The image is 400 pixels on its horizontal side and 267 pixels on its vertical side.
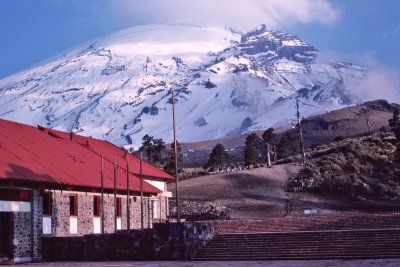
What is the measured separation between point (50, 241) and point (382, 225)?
1383 centimetres

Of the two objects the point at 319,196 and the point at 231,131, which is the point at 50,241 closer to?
the point at 319,196

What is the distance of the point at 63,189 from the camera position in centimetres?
2730

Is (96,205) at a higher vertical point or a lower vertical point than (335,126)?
lower

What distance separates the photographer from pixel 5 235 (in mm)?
24203

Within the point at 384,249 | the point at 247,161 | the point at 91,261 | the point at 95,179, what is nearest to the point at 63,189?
the point at 95,179

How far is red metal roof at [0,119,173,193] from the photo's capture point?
25.6 metres

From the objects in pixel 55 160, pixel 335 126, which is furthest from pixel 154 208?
pixel 335 126

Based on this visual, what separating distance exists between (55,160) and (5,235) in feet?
19.2

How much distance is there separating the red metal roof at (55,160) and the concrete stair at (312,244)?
6677 mm

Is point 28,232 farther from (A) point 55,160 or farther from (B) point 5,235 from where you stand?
(A) point 55,160

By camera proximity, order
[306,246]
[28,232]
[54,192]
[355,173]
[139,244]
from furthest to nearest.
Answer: [355,173]
[54,192]
[28,232]
[139,244]
[306,246]

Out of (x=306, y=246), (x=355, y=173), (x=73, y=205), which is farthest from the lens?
(x=355, y=173)

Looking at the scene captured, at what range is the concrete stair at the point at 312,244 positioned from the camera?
21.5 meters

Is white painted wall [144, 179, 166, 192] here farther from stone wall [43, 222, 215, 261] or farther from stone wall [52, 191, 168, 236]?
stone wall [43, 222, 215, 261]
